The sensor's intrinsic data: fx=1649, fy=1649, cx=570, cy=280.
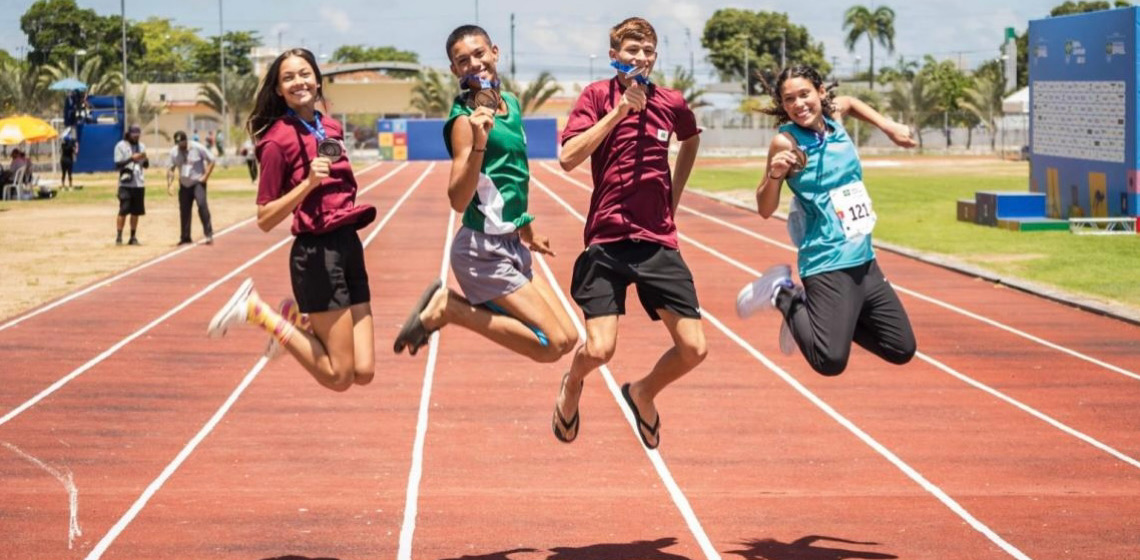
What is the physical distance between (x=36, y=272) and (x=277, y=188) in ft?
49.4

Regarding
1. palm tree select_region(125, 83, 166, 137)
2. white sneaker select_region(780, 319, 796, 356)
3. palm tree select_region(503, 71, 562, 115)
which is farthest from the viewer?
palm tree select_region(503, 71, 562, 115)

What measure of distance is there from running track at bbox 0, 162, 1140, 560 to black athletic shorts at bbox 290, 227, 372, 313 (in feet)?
4.57

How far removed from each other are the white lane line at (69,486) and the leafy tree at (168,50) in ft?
382

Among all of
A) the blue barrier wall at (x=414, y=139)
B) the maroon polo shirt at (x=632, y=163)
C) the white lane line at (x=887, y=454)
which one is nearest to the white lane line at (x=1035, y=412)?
the white lane line at (x=887, y=454)

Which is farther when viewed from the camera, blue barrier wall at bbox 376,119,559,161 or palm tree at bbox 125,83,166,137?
palm tree at bbox 125,83,166,137

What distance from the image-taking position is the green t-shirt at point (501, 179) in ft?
21.9

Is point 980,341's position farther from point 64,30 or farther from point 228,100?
point 64,30

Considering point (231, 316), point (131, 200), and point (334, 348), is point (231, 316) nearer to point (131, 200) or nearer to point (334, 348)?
point (334, 348)

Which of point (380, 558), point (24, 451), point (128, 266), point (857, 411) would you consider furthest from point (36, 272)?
point (380, 558)

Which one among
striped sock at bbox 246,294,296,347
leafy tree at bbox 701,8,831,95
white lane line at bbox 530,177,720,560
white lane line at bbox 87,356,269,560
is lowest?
white lane line at bbox 530,177,720,560

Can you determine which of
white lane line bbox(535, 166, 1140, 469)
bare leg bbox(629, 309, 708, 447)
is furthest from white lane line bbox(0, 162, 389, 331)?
bare leg bbox(629, 309, 708, 447)

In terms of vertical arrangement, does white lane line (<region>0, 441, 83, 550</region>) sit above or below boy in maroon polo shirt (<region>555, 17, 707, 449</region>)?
below

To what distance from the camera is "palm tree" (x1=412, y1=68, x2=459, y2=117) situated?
83.1 metres

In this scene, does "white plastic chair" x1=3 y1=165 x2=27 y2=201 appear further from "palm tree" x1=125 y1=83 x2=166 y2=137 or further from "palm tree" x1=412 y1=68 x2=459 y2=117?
"palm tree" x1=412 y1=68 x2=459 y2=117
